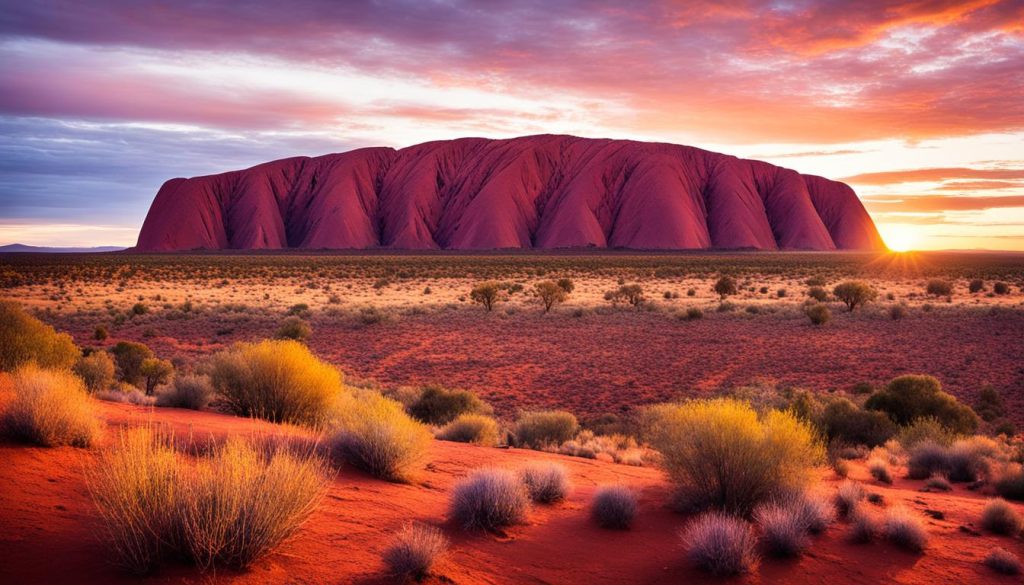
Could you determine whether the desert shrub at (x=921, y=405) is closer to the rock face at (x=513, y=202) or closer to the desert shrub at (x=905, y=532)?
the desert shrub at (x=905, y=532)

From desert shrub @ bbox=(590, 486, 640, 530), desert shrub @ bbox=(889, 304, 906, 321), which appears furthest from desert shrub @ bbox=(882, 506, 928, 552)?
desert shrub @ bbox=(889, 304, 906, 321)

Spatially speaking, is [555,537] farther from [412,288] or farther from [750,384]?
[412,288]

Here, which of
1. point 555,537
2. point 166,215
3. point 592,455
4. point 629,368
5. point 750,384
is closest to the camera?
point 555,537

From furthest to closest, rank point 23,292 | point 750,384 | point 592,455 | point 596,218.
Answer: point 596,218 < point 23,292 < point 750,384 < point 592,455

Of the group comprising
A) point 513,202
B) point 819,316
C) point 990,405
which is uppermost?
point 513,202

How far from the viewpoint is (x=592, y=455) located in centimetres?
1098

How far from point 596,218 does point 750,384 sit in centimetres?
10230

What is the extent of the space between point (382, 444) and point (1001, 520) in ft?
22.0

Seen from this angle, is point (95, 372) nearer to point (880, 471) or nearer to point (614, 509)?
point (614, 509)

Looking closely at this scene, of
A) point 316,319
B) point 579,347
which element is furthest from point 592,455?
point 316,319

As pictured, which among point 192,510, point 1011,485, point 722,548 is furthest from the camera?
point 1011,485

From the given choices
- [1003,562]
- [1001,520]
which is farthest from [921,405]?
[1003,562]

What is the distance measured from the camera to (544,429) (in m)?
12.4

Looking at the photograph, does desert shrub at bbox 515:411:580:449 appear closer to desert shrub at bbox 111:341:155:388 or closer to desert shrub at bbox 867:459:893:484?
desert shrub at bbox 867:459:893:484
